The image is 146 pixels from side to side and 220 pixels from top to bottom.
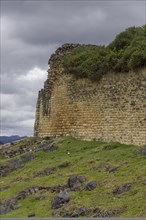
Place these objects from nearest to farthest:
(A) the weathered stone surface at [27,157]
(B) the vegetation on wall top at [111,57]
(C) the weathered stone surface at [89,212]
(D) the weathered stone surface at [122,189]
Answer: (C) the weathered stone surface at [89,212] < (D) the weathered stone surface at [122,189] < (B) the vegetation on wall top at [111,57] < (A) the weathered stone surface at [27,157]

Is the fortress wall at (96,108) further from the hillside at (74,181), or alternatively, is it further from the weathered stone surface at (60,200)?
the weathered stone surface at (60,200)

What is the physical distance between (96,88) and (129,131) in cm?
380

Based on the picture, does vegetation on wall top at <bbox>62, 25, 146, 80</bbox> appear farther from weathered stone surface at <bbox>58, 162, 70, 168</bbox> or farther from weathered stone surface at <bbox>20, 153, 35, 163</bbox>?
weathered stone surface at <bbox>58, 162, 70, 168</bbox>

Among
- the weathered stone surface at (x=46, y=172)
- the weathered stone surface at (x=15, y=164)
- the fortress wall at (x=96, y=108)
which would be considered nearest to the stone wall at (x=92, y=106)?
the fortress wall at (x=96, y=108)

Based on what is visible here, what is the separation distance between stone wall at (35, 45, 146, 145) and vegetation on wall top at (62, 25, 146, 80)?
0.41 m

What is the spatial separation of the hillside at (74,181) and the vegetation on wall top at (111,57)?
399 cm

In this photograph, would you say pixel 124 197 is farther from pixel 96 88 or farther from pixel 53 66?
pixel 53 66

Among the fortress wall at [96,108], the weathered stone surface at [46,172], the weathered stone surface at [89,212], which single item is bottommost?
the weathered stone surface at [89,212]

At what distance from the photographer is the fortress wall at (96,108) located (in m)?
26.5

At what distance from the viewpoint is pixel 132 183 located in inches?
765

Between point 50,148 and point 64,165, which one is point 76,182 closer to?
point 64,165

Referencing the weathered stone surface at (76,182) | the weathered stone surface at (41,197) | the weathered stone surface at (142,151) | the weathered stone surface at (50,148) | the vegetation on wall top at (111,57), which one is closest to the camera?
the weathered stone surface at (41,197)

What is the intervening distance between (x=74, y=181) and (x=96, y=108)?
27.5ft

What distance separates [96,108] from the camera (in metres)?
29.0
